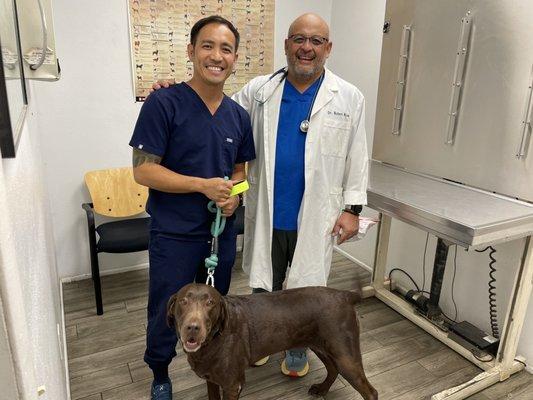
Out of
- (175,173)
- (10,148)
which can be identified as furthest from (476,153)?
(10,148)

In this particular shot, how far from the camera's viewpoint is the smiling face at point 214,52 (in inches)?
57.1

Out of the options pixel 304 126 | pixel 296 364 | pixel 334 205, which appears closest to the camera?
pixel 304 126

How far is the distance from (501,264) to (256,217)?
1.39 meters

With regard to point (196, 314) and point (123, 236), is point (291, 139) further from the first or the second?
point (123, 236)

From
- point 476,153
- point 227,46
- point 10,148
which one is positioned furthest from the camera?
point 476,153

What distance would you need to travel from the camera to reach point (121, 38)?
275 centimetres

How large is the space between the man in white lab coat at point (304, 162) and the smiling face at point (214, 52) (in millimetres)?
377

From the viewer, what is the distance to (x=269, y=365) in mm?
2184

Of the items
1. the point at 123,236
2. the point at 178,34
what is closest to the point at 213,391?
the point at 123,236

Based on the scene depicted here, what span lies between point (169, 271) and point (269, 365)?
91 centimetres

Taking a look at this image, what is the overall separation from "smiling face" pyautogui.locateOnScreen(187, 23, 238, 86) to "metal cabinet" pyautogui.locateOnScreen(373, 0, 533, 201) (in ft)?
4.20

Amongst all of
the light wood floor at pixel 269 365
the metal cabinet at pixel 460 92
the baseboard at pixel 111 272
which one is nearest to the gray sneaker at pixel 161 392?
the light wood floor at pixel 269 365

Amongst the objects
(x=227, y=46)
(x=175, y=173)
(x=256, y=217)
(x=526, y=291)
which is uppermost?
(x=227, y=46)

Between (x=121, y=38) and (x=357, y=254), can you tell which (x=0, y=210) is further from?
(x=357, y=254)
